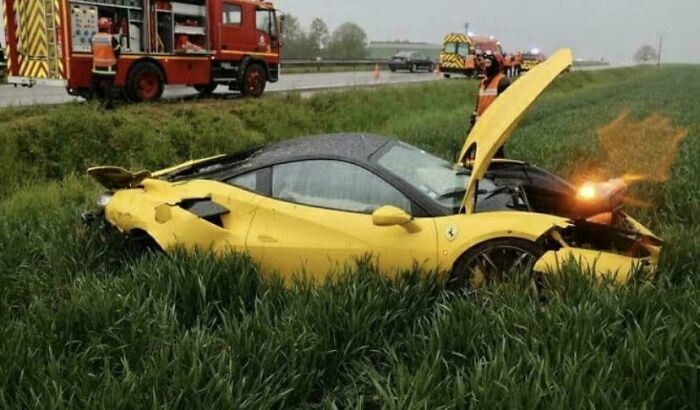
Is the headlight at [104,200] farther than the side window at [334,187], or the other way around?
the headlight at [104,200]

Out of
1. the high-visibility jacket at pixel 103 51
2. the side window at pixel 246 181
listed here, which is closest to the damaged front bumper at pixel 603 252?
the side window at pixel 246 181

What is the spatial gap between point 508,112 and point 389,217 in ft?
3.66

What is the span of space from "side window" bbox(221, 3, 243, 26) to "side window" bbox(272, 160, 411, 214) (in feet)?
38.6

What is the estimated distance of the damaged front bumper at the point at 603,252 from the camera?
409cm

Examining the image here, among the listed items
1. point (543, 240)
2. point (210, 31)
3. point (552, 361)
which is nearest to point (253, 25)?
point (210, 31)

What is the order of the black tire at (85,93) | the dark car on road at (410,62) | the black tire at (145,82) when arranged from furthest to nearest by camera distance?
the dark car on road at (410,62), the black tire at (145,82), the black tire at (85,93)

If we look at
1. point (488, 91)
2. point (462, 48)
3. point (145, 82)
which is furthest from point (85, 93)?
point (462, 48)

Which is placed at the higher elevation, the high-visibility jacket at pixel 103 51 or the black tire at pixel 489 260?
the high-visibility jacket at pixel 103 51

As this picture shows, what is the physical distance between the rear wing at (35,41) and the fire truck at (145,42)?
0.02 m

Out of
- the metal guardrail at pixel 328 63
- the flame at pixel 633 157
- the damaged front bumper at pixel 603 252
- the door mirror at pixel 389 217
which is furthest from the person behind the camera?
the metal guardrail at pixel 328 63

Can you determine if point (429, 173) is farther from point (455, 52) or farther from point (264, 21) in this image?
point (455, 52)

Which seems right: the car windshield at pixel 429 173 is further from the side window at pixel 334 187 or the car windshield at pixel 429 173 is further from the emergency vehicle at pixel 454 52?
the emergency vehicle at pixel 454 52

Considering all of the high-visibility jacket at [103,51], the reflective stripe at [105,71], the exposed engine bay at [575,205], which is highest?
the high-visibility jacket at [103,51]

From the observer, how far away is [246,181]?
5.08m
